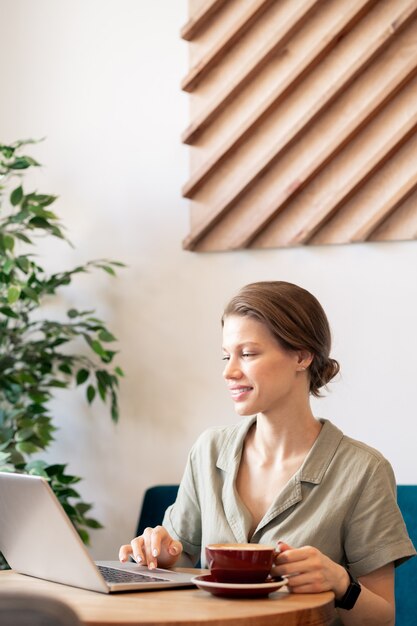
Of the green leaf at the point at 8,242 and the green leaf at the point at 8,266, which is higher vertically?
the green leaf at the point at 8,242

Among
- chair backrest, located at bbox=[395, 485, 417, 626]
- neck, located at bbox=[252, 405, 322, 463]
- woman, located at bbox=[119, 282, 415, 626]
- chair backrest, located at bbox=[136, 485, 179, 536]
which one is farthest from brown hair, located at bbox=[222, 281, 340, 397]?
chair backrest, located at bbox=[136, 485, 179, 536]

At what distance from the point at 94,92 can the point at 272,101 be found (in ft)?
2.09

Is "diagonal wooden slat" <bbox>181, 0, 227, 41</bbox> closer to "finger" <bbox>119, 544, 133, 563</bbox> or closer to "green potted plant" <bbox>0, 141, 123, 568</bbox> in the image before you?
"green potted plant" <bbox>0, 141, 123, 568</bbox>

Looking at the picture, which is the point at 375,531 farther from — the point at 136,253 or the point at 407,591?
the point at 136,253

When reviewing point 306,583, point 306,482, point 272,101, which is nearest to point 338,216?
point 272,101

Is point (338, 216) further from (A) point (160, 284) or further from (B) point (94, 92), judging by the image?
(B) point (94, 92)

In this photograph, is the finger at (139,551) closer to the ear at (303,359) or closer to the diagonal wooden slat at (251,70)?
the ear at (303,359)

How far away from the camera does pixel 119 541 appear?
2883mm

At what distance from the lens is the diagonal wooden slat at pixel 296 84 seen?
256 cm

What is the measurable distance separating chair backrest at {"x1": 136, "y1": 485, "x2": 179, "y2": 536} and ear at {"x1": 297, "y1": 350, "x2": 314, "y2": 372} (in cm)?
98

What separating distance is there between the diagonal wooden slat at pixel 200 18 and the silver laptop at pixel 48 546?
1.76 meters

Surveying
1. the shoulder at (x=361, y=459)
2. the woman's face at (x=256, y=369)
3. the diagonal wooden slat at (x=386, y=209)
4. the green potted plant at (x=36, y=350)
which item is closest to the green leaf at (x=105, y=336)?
the green potted plant at (x=36, y=350)

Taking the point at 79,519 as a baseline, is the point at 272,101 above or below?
above

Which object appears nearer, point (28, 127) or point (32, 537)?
point (32, 537)
